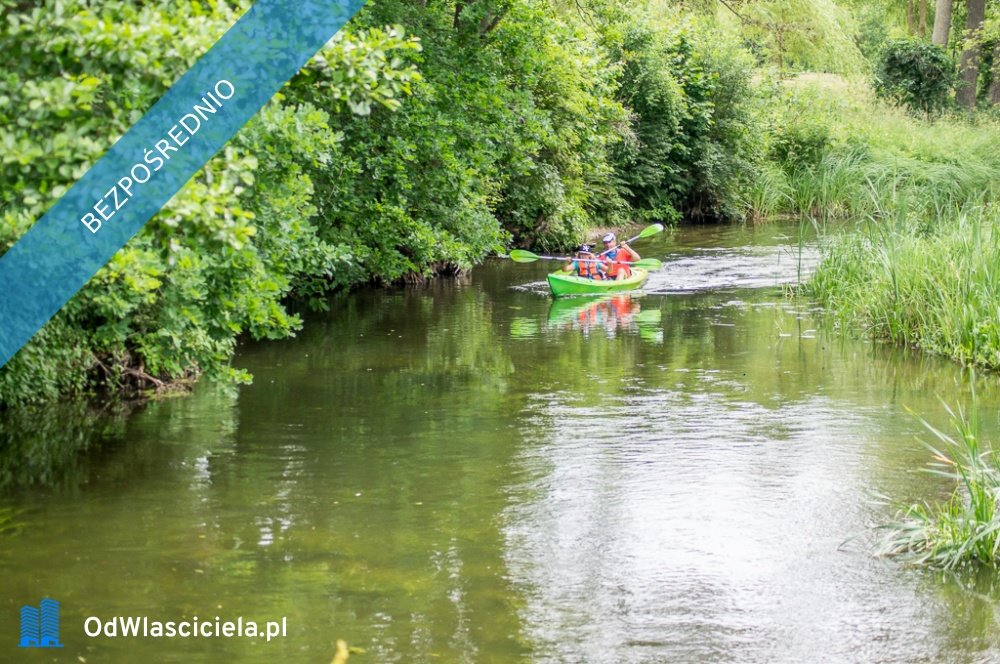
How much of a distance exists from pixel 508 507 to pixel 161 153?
3.12 meters

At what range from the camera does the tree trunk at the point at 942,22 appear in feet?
119

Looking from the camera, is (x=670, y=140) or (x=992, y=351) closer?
(x=992, y=351)

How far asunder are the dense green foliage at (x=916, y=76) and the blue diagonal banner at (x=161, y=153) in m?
28.9

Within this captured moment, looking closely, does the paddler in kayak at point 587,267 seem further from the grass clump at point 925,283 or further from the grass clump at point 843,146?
the grass clump at point 843,146

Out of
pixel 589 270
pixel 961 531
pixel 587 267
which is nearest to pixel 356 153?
pixel 587 267

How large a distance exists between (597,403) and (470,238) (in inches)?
274

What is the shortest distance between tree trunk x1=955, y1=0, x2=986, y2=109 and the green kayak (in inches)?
829

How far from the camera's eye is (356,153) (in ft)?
50.8

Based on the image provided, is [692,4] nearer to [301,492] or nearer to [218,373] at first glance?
[218,373]

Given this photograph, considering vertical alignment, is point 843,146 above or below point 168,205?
above

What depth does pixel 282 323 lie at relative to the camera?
10.6m

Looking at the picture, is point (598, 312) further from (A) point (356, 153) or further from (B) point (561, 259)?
(A) point (356, 153)

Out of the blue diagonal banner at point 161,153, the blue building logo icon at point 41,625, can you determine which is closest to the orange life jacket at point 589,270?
the blue diagonal banner at point 161,153

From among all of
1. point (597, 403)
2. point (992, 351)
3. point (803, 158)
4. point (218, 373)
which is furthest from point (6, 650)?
point (803, 158)
